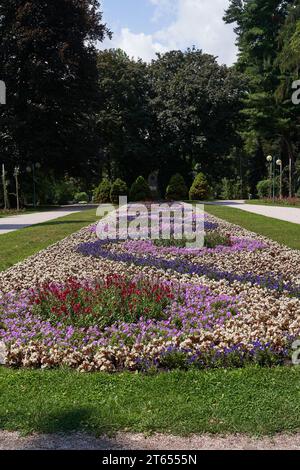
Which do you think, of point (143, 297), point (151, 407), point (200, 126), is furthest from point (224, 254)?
point (200, 126)

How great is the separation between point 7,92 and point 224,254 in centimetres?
2274

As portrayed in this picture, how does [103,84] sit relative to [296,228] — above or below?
above

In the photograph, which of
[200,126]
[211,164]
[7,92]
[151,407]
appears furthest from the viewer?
[211,164]

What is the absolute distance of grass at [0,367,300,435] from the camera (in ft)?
10.1

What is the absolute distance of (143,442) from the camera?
115 inches

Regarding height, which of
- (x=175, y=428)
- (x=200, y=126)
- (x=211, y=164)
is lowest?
(x=175, y=428)

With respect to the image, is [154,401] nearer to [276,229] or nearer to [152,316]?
[152,316]

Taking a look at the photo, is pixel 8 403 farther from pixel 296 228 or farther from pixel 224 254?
pixel 296 228

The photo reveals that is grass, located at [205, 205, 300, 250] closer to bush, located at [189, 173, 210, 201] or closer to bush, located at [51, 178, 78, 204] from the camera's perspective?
bush, located at [189, 173, 210, 201]

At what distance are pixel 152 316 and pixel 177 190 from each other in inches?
1184

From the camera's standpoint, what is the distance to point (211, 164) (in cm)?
3969

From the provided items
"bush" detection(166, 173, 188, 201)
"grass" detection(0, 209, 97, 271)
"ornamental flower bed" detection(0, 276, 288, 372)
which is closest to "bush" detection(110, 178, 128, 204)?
"bush" detection(166, 173, 188, 201)

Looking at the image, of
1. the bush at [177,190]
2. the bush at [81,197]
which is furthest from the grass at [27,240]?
the bush at [81,197]

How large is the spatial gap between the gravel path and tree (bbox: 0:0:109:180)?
25.2 m
